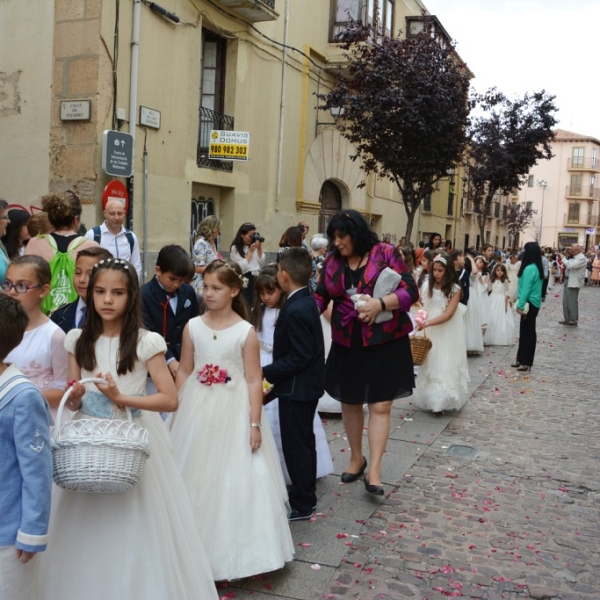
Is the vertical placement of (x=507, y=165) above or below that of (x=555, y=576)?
above

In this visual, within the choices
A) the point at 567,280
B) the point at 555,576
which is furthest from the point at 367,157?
the point at 555,576

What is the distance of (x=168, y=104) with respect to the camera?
39.1 ft

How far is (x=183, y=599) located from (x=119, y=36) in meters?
9.30

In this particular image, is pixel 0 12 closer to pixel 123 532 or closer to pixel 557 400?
pixel 557 400

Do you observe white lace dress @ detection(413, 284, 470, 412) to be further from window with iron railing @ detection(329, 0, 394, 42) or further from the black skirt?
window with iron railing @ detection(329, 0, 394, 42)

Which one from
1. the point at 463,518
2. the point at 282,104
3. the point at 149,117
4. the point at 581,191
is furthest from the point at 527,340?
the point at 581,191

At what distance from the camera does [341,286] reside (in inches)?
202

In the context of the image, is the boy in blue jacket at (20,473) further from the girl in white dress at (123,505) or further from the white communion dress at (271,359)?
the white communion dress at (271,359)

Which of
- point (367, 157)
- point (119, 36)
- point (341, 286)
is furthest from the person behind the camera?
point (367, 157)

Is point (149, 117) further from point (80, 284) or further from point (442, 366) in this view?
point (80, 284)

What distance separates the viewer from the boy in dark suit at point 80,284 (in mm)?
4051

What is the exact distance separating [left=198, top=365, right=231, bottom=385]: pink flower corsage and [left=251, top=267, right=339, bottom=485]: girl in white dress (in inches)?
41.3

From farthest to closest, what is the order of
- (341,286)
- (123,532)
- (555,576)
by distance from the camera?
1. (341,286)
2. (555,576)
3. (123,532)

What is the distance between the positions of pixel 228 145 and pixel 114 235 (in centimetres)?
649
